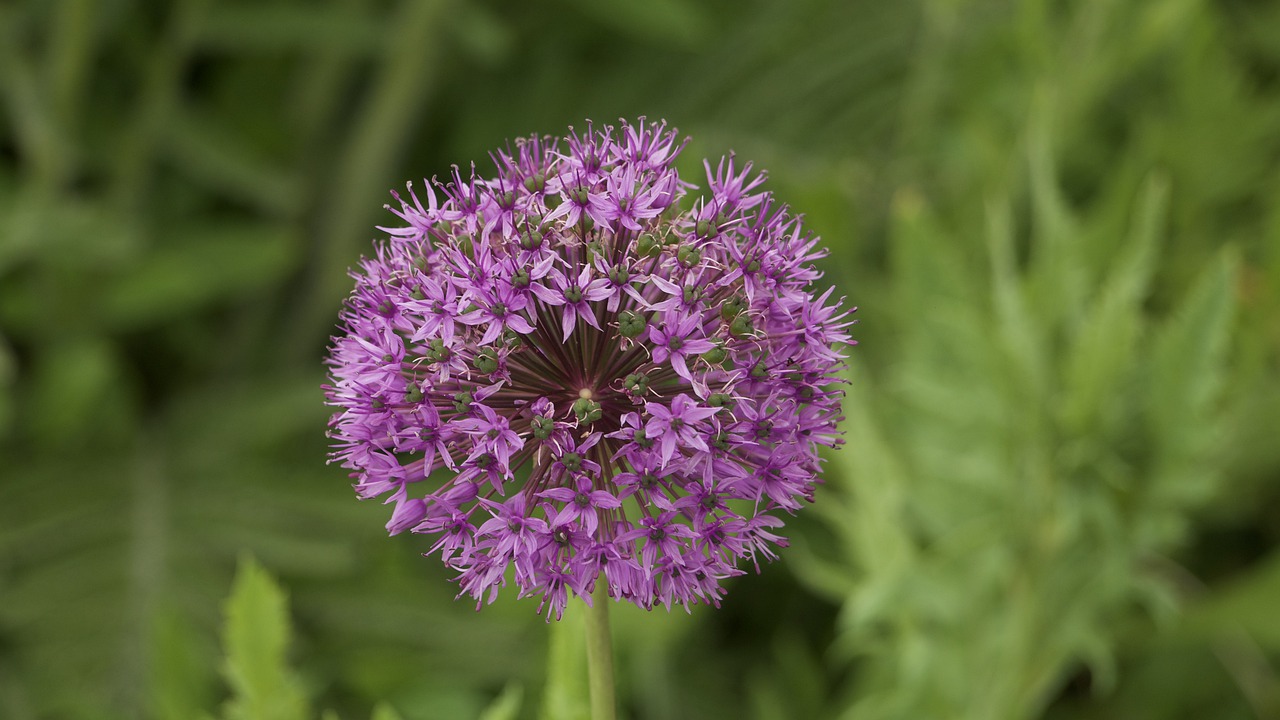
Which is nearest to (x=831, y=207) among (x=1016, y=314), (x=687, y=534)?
(x=1016, y=314)

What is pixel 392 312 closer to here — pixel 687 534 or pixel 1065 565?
pixel 687 534

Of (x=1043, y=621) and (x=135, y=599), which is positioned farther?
(x=135, y=599)

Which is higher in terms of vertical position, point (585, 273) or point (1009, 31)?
point (1009, 31)

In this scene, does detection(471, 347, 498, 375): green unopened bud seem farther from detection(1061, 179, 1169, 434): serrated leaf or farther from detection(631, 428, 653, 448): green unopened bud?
detection(1061, 179, 1169, 434): serrated leaf

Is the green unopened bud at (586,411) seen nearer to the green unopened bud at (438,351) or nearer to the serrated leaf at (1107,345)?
the green unopened bud at (438,351)

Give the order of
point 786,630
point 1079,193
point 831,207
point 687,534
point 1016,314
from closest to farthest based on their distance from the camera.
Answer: point 687,534 → point 1016,314 → point 831,207 → point 786,630 → point 1079,193

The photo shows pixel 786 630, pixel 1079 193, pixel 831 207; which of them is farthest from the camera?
pixel 1079 193
